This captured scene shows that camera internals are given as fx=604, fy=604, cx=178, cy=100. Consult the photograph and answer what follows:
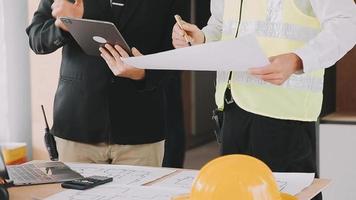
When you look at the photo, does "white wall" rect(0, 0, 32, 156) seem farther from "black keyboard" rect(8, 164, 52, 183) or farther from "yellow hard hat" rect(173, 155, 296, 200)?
"yellow hard hat" rect(173, 155, 296, 200)

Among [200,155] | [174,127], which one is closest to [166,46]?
[174,127]

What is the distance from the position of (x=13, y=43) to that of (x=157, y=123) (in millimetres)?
1984

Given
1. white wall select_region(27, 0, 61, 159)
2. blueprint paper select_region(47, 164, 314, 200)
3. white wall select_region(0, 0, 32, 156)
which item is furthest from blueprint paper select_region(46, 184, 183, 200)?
white wall select_region(0, 0, 32, 156)

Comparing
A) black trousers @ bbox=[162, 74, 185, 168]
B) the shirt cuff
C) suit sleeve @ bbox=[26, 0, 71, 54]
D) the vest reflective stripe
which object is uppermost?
suit sleeve @ bbox=[26, 0, 71, 54]

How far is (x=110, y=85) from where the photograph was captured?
2033 mm

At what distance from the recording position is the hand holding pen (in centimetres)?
180

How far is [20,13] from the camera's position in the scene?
A: 3791 millimetres

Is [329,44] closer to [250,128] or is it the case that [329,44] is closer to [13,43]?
[250,128]

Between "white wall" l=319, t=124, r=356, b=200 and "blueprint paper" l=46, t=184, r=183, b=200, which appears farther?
"white wall" l=319, t=124, r=356, b=200

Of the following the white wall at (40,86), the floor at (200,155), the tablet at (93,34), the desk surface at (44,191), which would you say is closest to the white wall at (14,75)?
the white wall at (40,86)

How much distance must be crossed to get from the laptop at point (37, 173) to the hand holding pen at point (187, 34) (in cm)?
50

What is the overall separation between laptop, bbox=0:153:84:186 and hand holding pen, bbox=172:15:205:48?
504 millimetres

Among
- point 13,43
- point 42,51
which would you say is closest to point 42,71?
point 13,43

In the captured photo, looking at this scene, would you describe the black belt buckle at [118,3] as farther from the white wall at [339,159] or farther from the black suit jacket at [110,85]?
the white wall at [339,159]
